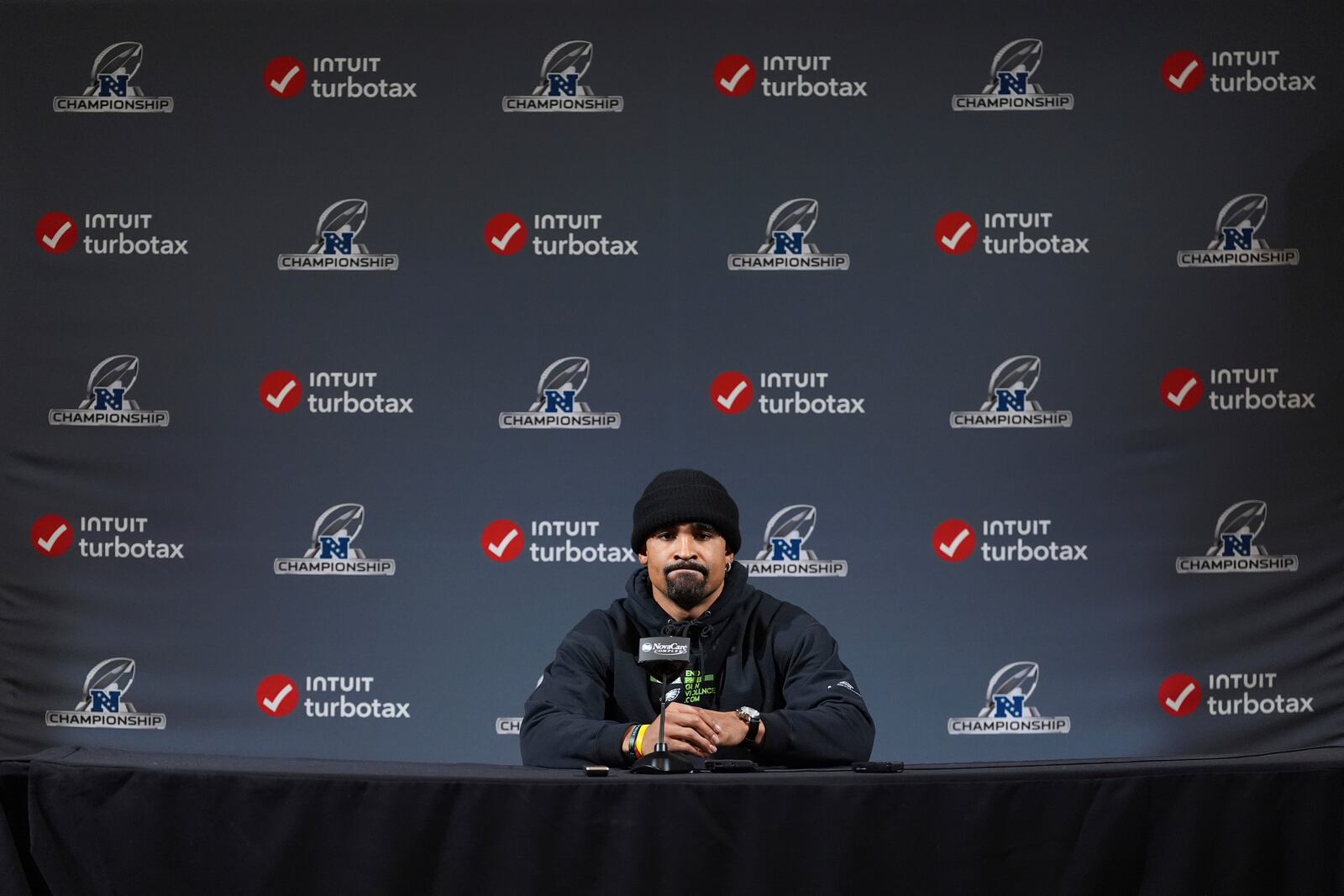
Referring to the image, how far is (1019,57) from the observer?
357cm

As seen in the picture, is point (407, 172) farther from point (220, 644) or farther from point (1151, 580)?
point (1151, 580)

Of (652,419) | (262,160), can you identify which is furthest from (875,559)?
(262,160)

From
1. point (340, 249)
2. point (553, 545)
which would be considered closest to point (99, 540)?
point (340, 249)

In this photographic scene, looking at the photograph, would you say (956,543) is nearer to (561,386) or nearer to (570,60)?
(561,386)

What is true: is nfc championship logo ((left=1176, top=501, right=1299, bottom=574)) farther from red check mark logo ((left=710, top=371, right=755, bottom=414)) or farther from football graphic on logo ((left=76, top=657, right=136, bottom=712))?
football graphic on logo ((left=76, top=657, right=136, bottom=712))

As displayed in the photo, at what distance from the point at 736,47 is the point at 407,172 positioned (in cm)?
108

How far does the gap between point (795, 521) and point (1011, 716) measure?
0.86 meters

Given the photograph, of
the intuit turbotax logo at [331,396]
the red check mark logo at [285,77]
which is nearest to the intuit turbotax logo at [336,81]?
the red check mark logo at [285,77]

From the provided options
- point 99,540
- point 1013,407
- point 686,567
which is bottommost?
point 686,567

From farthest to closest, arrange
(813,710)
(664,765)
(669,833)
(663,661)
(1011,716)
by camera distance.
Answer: (1011,716) < (813,710) < (663,661) < (664,765) < (669,833)

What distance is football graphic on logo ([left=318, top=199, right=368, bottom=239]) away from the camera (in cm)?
360

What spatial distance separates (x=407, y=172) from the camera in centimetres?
360

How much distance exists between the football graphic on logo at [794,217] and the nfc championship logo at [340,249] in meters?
1.16

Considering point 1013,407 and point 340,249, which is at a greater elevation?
point 340,249
